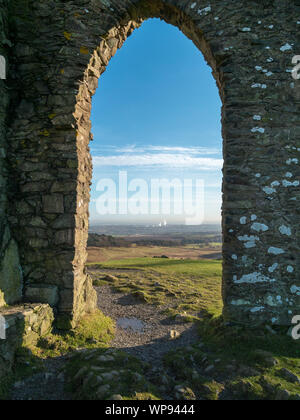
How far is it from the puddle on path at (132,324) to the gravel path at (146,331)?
8cm

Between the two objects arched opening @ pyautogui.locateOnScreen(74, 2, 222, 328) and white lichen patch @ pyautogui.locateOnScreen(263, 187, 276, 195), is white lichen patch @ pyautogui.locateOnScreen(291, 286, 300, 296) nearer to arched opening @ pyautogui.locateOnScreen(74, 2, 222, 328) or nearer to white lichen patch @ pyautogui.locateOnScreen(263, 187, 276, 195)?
white lichen patch @ pyautogui.locateOnScreen(263, 187, 276, 195)

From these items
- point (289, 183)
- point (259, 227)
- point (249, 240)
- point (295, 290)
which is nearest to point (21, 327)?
point (249, 240)

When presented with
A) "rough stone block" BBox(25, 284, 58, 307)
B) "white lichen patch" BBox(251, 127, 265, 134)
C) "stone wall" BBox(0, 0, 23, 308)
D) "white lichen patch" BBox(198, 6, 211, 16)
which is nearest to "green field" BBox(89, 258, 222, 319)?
"rough stone block" BBox(25, 284, 58, 307)

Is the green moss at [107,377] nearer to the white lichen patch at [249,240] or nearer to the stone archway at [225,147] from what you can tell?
the stone archway at [225,147]

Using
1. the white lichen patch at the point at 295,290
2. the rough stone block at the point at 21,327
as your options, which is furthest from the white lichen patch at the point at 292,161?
the rough stone block at the point at 21,327

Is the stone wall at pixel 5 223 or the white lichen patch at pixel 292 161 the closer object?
the stone wall at pixel 5 223

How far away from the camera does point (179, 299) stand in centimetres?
806

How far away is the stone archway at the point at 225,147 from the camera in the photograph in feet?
16.2

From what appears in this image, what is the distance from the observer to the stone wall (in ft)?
15.7

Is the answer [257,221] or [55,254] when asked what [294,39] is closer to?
[257,221]

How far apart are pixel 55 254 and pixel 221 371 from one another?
360 centimetres

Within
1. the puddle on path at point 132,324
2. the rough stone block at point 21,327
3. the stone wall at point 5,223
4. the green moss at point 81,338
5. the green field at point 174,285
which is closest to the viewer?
the rough stone block at point 21,327

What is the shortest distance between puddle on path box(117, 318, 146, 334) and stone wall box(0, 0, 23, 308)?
248 centimetres
